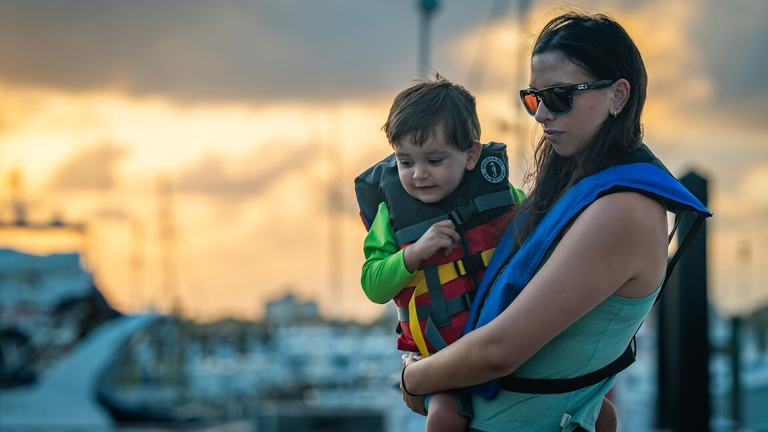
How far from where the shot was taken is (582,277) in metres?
2.13

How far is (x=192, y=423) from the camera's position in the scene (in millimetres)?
24766

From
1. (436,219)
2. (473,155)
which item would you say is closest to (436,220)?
(436,219)

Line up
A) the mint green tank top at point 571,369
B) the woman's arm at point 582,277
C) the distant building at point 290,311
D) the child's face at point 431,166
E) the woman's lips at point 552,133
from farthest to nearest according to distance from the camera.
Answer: the distant building at point 290,311, the child's face at point 431,166, the woman's lips at point 552,133, the mint green tank top at point 571,369, the woman's arm at point 582,277

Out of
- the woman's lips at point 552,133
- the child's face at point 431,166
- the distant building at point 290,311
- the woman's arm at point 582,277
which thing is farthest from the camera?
the distant building at point 290,311

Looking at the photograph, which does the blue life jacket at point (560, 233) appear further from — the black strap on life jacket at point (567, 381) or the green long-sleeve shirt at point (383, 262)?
the green long-sleeve shirt at point (383, 262)

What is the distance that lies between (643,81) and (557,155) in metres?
0.32

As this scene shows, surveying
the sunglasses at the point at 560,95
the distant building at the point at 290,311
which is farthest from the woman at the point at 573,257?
the distant building at the point at 290,311

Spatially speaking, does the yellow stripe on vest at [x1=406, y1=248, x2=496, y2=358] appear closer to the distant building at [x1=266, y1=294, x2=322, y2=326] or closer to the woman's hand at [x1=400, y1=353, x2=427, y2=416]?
the woman's hand at [x1=400, y1=353, x2=427, y2=416]

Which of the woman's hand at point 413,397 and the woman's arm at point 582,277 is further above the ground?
the woman's arm at point 582,277

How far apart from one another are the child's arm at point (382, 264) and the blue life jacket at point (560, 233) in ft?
0.80

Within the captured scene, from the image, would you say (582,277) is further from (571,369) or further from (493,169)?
(493,169)

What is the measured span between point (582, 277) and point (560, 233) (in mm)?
163

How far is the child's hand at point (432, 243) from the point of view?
2502 millimetres

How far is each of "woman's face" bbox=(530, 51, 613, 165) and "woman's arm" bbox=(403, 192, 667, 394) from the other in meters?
0.25
